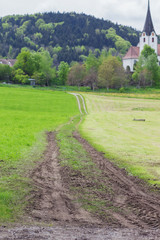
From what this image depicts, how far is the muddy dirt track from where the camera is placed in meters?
7.82

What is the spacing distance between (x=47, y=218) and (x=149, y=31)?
191 metres

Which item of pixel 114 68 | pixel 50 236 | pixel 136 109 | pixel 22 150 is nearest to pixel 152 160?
pixel 22 150

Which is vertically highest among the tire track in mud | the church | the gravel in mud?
the church

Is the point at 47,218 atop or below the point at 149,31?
below

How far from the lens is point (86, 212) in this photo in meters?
9.60

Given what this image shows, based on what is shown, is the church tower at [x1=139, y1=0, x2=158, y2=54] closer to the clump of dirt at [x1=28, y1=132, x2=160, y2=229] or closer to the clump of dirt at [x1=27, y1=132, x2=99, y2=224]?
the clump of dirt at [x1=28, y1=132, x2=160, y2=229]

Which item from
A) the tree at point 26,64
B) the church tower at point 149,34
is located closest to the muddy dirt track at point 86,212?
the tree at point 26,64

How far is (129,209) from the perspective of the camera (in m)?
10.0

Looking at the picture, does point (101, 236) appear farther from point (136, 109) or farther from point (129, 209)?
point (136, 109)

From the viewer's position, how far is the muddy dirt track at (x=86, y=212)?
7824mm

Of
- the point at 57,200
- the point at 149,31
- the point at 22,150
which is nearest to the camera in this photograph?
the point at 57,200

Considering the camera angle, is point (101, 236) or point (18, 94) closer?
point (101, 236)

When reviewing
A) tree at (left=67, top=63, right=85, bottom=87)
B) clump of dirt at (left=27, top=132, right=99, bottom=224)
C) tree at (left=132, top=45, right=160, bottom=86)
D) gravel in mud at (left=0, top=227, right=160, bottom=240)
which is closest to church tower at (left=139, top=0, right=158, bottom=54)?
tree at (left=132, top=45, right=160, bottom=86)

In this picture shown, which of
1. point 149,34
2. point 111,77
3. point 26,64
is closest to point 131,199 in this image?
point 111,77
